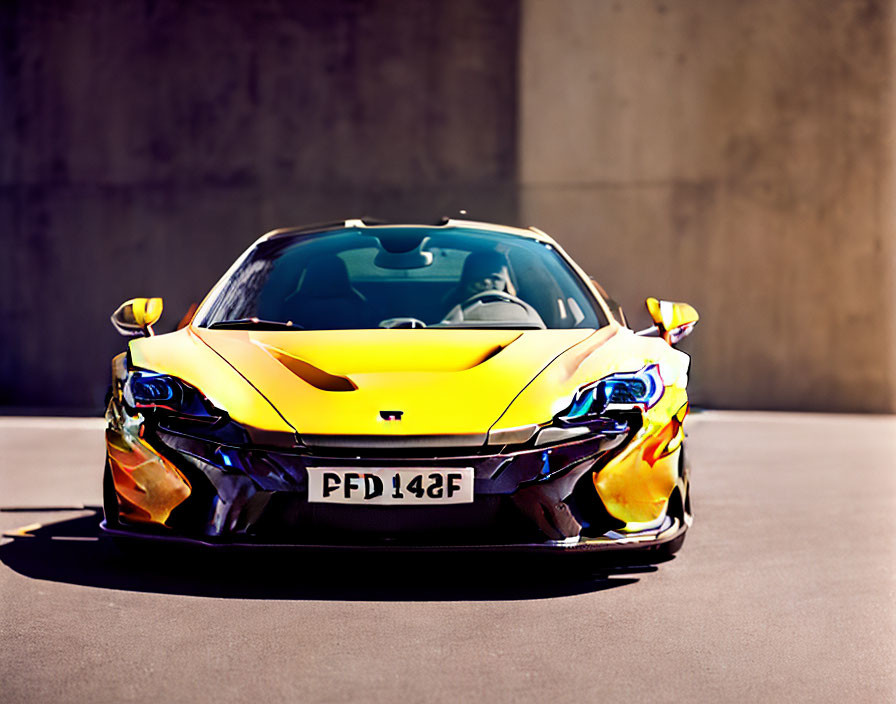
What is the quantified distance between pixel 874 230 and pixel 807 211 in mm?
740

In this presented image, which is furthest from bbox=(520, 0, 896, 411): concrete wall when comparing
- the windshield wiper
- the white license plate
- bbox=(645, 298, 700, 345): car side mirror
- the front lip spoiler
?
the white license plate

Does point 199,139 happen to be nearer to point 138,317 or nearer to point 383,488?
point 138,317

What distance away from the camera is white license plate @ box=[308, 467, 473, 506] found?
384cm

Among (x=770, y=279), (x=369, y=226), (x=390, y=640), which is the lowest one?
(x=770, y=279)

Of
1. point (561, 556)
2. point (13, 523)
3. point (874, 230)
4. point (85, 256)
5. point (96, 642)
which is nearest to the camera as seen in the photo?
point (96, 642)

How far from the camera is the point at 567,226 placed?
1442 centimetres

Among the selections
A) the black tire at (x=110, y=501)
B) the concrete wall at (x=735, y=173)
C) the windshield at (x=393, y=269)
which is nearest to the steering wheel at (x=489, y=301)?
the windshield at (x=393, y=269)

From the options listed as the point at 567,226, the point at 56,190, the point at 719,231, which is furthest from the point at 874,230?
the point at 56,190

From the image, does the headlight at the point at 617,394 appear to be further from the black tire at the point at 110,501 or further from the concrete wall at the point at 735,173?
the concrete wall at the point at 735,173

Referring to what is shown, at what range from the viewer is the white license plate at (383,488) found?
12.6 ft

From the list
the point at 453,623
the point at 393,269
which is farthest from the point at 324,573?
the point at 393,269

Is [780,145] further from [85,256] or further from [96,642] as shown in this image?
[96,642]

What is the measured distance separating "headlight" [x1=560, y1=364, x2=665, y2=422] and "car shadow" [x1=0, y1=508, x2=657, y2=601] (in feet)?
1.49

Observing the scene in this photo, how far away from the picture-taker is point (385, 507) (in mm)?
3848
